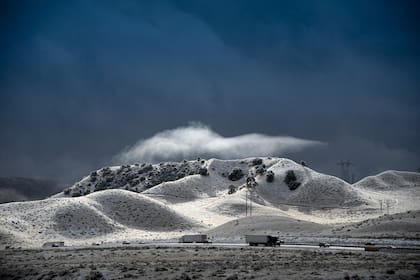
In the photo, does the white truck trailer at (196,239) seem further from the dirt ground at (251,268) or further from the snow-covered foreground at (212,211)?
the dirt ground at (251,268)

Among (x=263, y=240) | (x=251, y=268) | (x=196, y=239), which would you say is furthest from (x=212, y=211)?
(x=251, y=268)

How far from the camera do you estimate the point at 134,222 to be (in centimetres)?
11681

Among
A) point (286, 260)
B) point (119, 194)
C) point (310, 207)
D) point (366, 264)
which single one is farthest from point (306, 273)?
point (310, 207)

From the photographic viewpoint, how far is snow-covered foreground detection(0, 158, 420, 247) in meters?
90.9

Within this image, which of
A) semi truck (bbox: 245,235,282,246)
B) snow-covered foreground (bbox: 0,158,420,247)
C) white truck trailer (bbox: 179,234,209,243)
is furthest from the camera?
snow-covered foreground (bbox: 0,158,420,247)

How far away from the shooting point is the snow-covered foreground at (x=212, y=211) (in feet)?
298

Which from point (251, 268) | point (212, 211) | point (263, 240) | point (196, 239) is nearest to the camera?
point (251, 268)

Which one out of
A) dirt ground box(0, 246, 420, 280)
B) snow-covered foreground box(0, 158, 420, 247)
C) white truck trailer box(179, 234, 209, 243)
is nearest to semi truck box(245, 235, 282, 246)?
white truck trailer box(179, 234, 209, 243)

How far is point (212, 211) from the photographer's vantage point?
5625 inches

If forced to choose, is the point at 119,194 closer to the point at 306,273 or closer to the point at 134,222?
the point at 134,222

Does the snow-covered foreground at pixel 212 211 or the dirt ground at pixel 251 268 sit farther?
the snow-covered foreground at pixel 212 211

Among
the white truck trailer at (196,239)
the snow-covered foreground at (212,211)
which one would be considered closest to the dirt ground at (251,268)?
the snow-covered foreground at (212,211)

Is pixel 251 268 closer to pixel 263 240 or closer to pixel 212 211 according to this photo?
pixel 263 240

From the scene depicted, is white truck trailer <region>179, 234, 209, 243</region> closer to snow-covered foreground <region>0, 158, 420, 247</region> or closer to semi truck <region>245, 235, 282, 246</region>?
semi truck <region>245, 235, 282, 246</region>
